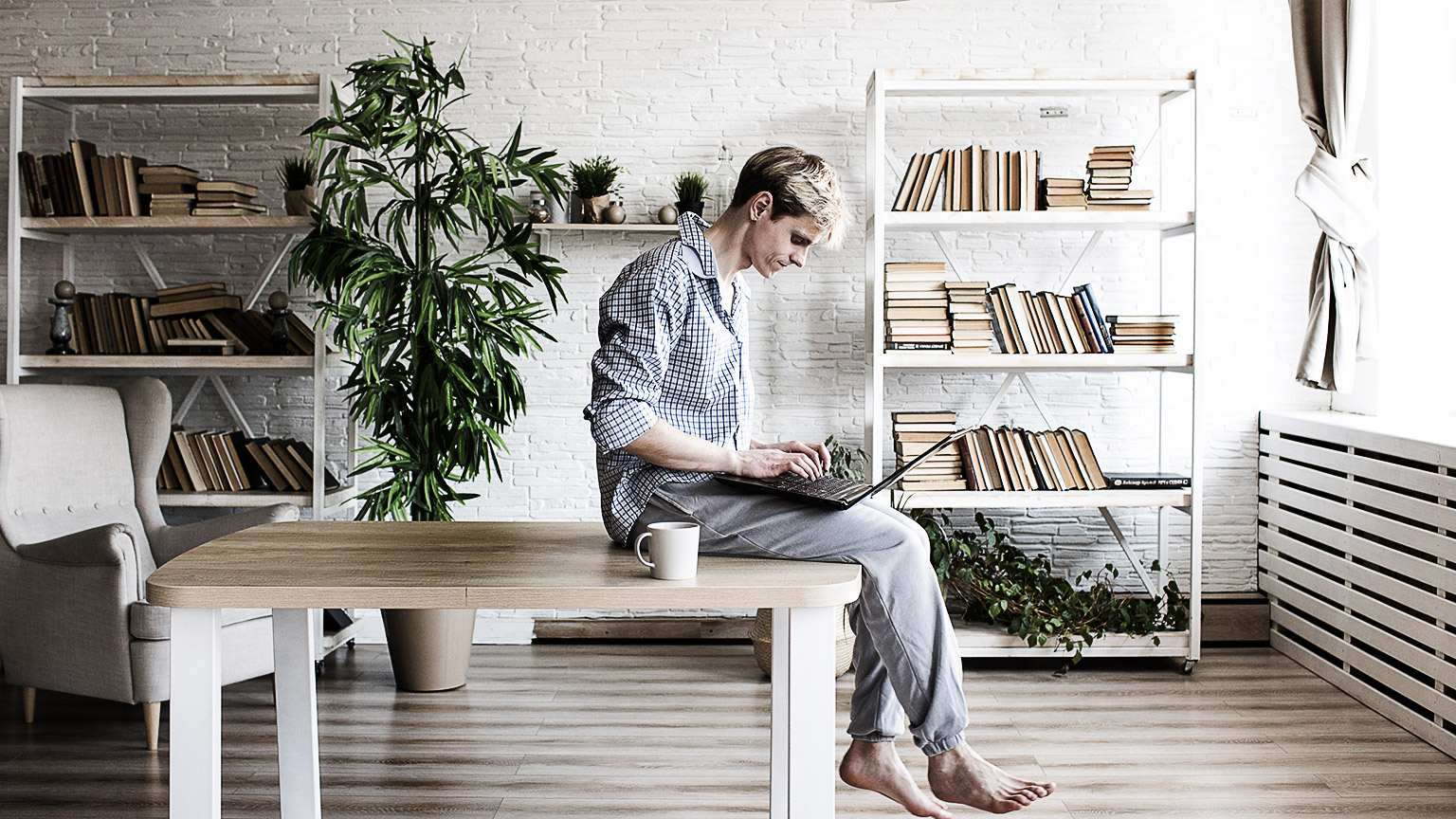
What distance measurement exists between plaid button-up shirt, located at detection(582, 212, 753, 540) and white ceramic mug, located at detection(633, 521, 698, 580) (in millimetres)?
317

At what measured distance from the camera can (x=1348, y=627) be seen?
357cm

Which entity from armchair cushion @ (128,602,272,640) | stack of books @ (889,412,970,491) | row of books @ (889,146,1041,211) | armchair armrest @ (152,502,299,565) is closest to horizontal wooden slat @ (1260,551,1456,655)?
stack of books @ (889,412,970,491)

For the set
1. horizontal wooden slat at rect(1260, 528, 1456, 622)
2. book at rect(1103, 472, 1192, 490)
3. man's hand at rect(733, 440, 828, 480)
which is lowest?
horizontal wooden slat at rect(1260, 528, 1456, 622)

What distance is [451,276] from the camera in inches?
140

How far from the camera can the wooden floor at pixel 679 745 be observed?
2658mm

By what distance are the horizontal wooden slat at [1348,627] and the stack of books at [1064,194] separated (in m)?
1.59

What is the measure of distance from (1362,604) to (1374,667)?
0.64 feet

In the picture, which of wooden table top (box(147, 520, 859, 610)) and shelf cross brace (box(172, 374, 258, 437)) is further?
shelf cross brace (box(172, 374, 258, 437))

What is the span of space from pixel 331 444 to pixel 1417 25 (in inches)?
169

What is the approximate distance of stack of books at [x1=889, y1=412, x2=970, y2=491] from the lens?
3865mm

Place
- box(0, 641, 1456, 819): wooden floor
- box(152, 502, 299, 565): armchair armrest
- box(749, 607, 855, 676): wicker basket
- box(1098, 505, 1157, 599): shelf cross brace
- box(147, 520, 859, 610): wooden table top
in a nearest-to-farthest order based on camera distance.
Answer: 1. box(147, 520, 859, 610): wooden table top
2. box(0, 641, 1456, 819): wooden floor
3. box(152, 502, 299, 565): armchair armrest
4. box(749, 607, 855, 676): wicker basket
5. box(1098, 505, 1157, 599): shelf cross brace

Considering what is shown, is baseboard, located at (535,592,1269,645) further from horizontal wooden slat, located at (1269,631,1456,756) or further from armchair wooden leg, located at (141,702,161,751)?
armchair wooden leg, located at (141,702,161,751)

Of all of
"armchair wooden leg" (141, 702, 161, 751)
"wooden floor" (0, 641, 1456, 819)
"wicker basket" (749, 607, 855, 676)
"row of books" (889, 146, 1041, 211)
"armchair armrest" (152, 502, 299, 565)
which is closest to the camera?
"wooden floor" (0, 641, 1456, 819)

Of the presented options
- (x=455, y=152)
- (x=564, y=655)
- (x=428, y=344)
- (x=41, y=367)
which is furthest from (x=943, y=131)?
(x=41, y=367)
